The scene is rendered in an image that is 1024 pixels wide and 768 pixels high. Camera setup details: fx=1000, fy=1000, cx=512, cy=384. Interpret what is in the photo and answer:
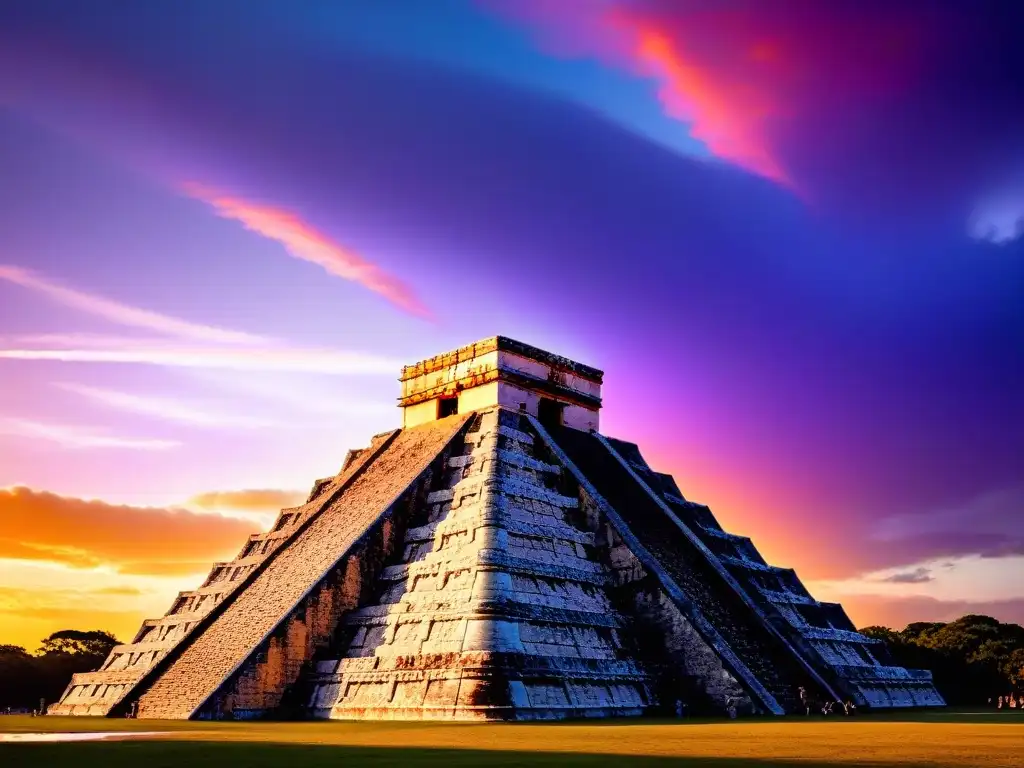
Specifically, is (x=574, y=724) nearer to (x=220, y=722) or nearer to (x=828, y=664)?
(x=220, y=722)

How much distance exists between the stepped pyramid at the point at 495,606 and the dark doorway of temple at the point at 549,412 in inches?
2.5

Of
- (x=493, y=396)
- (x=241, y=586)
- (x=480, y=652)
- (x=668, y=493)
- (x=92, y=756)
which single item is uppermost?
(x=493, y=396)

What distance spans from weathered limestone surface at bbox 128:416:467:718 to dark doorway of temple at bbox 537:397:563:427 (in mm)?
2549

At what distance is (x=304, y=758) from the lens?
396 inches

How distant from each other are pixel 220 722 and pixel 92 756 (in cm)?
774

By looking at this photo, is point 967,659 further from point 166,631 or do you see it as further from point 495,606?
point 166,631

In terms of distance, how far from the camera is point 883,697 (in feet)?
81.4

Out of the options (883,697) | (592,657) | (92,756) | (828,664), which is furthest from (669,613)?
(92,756)

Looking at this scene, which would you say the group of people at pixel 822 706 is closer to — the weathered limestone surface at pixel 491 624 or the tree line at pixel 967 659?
the weathered limestone surface at pixel 491 624

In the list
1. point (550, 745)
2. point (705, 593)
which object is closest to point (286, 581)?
point (705, 593)

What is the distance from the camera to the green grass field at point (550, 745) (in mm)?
9711

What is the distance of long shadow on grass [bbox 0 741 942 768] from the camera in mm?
9336

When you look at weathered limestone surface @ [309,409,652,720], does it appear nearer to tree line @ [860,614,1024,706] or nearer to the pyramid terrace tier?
the pyramid terrace tier

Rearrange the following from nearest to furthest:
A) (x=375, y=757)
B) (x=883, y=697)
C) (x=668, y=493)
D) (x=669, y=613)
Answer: (x=375, y=757), (x=669, y=613), (x=883, y=697), (x=668, y=493)
